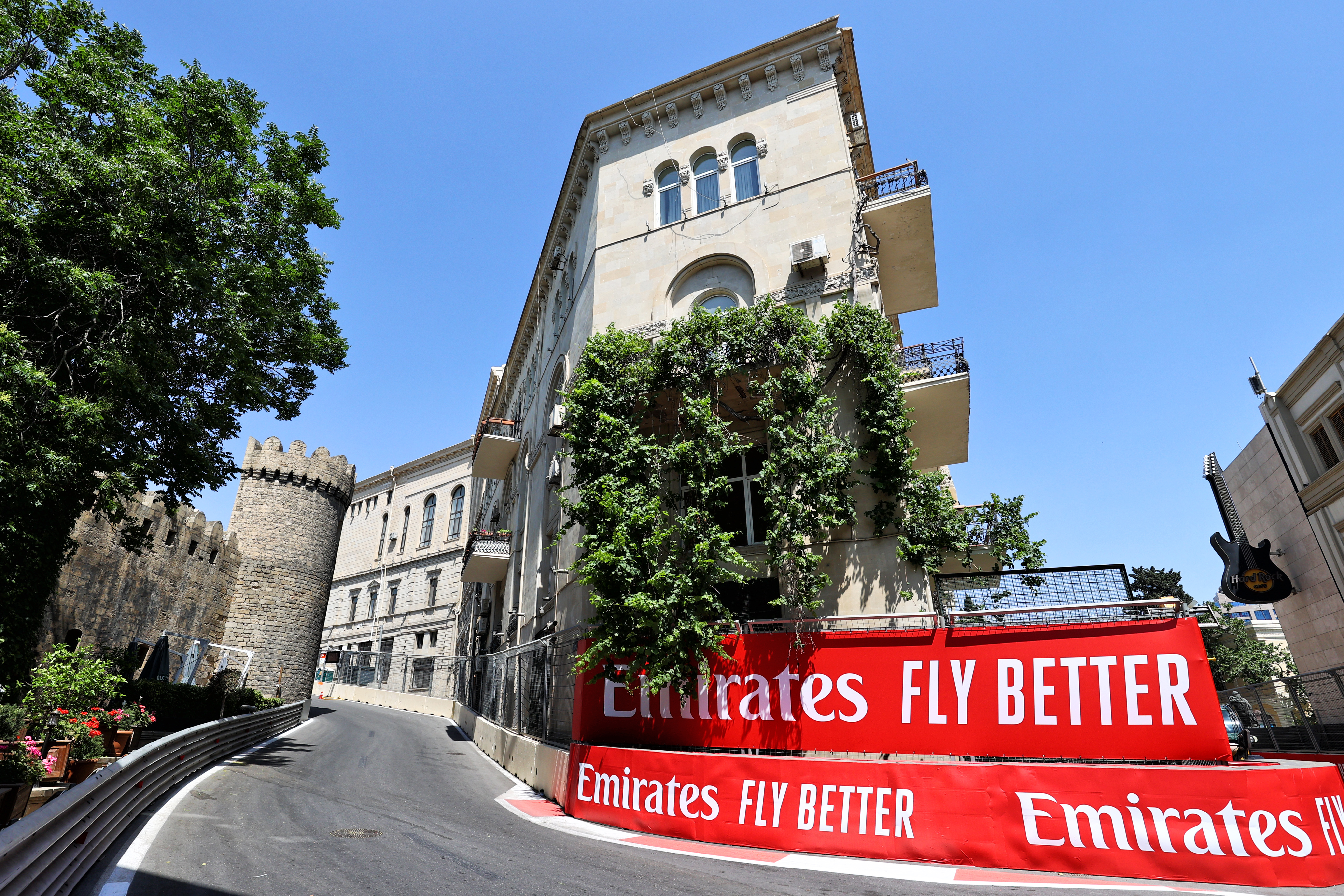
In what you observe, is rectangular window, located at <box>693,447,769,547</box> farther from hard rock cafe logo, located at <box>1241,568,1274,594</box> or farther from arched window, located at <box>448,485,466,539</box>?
arched window, located at <box>448,485,466,539</box>

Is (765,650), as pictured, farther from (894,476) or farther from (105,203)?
(105,203)

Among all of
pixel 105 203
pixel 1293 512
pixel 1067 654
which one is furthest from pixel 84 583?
pixel 1293 512

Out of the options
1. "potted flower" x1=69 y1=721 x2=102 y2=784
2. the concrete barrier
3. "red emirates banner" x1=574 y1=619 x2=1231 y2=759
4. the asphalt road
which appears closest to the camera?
the asphalt road

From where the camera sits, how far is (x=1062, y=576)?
29.4ft

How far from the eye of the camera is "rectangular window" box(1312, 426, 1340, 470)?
63.8 feet

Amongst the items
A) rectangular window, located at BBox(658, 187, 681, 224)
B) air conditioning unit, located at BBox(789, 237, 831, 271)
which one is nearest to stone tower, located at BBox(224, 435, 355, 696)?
rectangular window, located at BBox(658, 187, 681, 224)

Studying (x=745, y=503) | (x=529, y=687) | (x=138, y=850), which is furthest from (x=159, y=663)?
(x=745, y=503)

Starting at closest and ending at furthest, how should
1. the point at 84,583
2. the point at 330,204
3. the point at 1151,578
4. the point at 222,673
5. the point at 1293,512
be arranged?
the point at 330,204 → the point at 222,673 → the point at 84,583 → the point at 1293,512 → the point at 1151,578

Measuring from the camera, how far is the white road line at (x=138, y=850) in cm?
565

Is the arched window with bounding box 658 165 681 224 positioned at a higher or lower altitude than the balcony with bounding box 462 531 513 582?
higher

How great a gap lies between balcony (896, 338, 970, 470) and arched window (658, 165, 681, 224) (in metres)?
7.47

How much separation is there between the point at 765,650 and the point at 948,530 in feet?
13.0

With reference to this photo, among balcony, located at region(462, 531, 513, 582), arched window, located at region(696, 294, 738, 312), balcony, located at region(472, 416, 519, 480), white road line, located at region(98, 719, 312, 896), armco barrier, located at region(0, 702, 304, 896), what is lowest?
white road line, located at region(98, 719, 312, 896)

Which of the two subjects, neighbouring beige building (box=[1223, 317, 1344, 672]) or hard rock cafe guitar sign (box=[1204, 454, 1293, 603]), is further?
hard rock cafe guitar sign (box=[1204, 454, 1293, 603])
